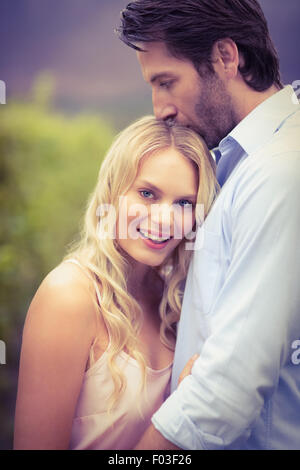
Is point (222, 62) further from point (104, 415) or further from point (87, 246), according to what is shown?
point (104, 415)

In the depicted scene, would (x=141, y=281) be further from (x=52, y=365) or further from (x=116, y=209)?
(x=52, y=365)

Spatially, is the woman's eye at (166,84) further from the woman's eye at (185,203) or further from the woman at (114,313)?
the woman's eye at (185,203)

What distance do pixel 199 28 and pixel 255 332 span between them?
0.83 meters

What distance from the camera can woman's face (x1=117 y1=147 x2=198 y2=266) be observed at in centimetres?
121

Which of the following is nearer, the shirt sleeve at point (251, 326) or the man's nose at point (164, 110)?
the shirt sleeve at point (251, 326)

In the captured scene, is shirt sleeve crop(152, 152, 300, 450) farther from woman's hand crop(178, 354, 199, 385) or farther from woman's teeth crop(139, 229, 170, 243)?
woman's teeth crop(139, 229, 170, 243)

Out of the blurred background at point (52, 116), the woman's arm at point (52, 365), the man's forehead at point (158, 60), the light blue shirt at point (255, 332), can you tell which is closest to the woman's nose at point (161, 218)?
the light blue shirt at point (255, 332)

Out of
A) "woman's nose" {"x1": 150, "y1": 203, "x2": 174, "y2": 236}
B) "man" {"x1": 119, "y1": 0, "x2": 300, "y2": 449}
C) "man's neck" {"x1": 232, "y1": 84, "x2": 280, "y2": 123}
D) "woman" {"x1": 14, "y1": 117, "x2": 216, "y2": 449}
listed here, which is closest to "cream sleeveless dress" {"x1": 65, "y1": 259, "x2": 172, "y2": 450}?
"woman" {"x1": 14, "y1": 117, "x2": 216, "y2": 449}

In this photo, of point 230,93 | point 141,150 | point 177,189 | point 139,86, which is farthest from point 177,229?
point 139,86

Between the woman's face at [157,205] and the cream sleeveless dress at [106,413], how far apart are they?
0.59ft

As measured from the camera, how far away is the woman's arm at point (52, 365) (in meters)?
1.10

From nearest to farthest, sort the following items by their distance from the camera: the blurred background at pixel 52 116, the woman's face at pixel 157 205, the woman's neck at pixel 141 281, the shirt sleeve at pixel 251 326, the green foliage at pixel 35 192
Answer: the shirt sleeve at pixel 251 326 < the woman's face at pixel 157 205 < the woman's neck at pixel 141 281 < the blurred background at pixel 52 116 < the green foliage at pixel 35 192

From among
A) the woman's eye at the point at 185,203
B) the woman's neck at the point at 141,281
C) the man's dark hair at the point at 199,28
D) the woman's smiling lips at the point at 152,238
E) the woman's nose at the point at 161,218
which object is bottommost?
the woman's neck at the point at 141,281

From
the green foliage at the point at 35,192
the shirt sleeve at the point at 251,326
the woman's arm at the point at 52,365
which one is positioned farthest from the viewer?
the green foliage at the point at 35,192
